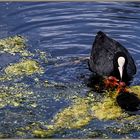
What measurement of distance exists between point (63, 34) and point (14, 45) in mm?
1292

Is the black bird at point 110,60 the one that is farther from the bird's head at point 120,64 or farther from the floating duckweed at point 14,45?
the floating duckweed at point 14,45

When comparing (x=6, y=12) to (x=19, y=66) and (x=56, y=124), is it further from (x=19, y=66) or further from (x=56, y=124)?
(x=56, y=124)

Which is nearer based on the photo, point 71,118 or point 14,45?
point 71,118

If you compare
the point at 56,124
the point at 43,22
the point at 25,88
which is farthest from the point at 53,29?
the point at 56,124

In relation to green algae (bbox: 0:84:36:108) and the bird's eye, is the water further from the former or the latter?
the bird's eye

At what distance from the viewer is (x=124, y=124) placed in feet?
32.2

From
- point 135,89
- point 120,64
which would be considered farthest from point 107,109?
point 120,64

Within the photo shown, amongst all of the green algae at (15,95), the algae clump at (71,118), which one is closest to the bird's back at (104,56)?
the algae clump at (71,118)

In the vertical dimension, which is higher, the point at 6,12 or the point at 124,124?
the point at 6,12

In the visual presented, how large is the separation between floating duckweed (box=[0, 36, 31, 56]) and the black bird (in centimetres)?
157

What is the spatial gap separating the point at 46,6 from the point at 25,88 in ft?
18.2

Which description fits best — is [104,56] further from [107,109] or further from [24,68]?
[107,109]

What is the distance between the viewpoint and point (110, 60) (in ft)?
40.5

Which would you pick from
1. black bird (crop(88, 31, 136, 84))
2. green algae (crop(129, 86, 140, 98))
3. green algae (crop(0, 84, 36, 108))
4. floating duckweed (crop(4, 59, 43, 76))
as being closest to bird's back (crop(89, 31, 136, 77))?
black bird (crop(88, 31, 136, 84))
